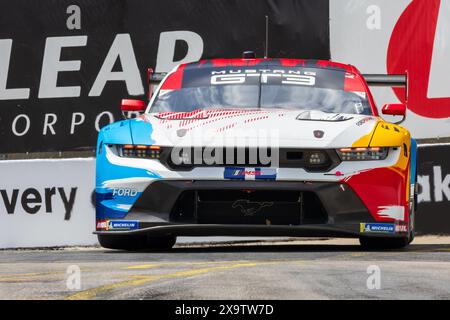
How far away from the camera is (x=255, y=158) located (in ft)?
27.7

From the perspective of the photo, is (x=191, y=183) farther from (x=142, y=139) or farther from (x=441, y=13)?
(x=441, y=13)

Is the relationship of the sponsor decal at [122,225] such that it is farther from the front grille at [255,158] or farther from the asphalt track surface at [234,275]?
the front grille at [255,158]

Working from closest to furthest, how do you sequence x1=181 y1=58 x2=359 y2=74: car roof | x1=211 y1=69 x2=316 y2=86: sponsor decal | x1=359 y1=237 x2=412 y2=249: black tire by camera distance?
x1=359 y1=237 x2=412 y2=249: black tire → x1=211 y1=69 x2=316 y2=86: sponsor decal → x1=181 y1=58 x2=359 y2=74: car roof

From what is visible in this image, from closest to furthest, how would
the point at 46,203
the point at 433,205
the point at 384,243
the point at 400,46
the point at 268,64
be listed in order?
the point at 384,243 → the point at 268,64 → the point at 46,203 → the point at 433,205 → the point at 400,46

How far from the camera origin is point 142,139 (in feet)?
28.4

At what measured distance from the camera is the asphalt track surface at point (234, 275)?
582 cm

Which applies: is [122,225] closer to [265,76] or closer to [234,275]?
[265,76]

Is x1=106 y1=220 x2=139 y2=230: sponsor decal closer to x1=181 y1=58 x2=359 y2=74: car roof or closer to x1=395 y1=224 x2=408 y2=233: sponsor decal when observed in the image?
x1=395 y1=224 x2=408 y2=233: sponsor decal

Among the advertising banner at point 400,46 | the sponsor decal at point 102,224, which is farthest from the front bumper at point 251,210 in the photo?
the advertising banner at point 400,46

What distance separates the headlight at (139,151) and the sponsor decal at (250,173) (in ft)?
1.74

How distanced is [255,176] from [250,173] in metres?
0.04

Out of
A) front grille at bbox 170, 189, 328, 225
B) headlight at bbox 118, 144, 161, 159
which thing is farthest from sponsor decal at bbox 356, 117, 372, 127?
headlight at bbox 118, 144, 161, 159

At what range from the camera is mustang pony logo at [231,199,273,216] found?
28.1 feet

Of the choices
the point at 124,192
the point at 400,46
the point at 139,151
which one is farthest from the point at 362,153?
the point at 400,46
